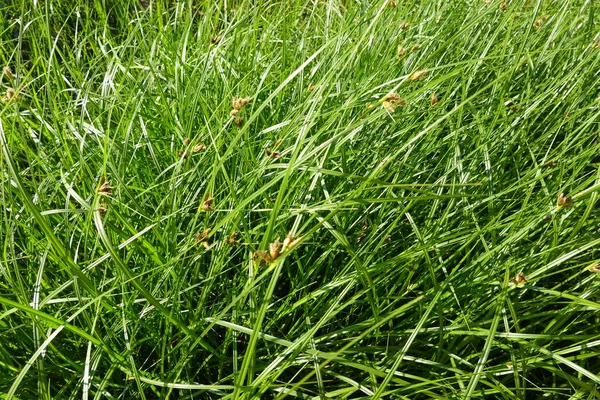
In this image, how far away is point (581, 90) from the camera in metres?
1.88

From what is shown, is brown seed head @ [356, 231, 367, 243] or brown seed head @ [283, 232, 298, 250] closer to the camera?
brown seed head @ [283, 232, 298, 250]

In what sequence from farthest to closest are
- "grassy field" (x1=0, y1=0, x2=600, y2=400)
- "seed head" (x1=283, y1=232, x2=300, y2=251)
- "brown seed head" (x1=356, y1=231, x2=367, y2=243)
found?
"brown seed head" (x1=356, y1=231, x2=367, y2=243), "grassy field" (x1=0, y1=0, x2=600, y2=400), "seed head" (x1=283, y1=232, x2=300, y2=251)

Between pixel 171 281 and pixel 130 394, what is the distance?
0.90ft

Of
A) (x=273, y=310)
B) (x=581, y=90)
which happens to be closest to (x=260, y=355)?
(x=273, y=310)

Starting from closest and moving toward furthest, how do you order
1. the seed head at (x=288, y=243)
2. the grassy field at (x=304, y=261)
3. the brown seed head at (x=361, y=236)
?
the seed head at (x=288, y=243), the grassy field at (x=304, y=261), the brown seed head at (x=361, y=236)

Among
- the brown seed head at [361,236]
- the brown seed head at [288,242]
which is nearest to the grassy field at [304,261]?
the brown seed head at [361,236]

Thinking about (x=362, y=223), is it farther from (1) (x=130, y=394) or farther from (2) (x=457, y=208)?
(1) (x=130, y=394)

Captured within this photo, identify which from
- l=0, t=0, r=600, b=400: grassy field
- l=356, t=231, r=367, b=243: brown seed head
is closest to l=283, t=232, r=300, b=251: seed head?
l=0, t=0, r=600, b=400: grassy field

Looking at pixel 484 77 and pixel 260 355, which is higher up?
pixel 484 77

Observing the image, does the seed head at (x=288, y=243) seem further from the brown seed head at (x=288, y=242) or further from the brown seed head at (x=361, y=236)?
the brown seed head at (x=361, y=236)

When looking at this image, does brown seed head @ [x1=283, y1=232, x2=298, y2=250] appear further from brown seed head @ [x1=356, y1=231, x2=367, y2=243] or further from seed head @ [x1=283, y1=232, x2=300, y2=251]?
brown seed head @ [x1=356, y1=231, x2=367, y2=243]

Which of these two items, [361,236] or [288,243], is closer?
[288,243]

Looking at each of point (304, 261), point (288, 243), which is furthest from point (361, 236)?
point (288, 243)

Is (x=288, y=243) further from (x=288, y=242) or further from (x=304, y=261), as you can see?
(x=304, y=261)
